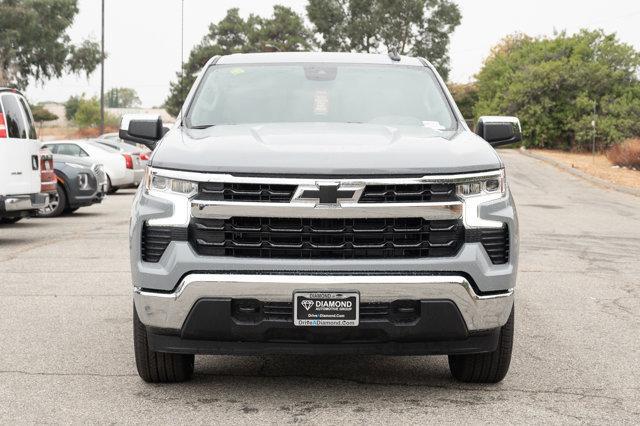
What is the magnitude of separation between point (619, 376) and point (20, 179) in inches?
365

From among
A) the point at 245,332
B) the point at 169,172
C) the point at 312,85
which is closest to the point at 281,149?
the point at 169,172

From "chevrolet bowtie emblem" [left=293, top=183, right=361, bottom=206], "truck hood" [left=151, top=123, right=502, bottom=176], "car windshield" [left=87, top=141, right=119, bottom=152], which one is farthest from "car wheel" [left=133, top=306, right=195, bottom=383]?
"car windshield" [left=87, top=141, right=119, bottom=152]

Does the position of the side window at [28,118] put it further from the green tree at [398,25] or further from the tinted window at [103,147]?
the green tree at [398,25]

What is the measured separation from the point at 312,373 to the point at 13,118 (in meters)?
8.69

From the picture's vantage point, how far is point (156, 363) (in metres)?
5.88

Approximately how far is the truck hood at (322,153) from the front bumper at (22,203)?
7.80 m

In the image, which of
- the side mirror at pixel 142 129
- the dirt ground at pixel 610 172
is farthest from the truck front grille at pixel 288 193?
the dirt ground at pixel 610 172

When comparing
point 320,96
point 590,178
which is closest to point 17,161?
point 320,96

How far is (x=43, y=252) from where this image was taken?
44.0 ft

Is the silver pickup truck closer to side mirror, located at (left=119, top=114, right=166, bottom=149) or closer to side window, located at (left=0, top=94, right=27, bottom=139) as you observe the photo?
side mirror, located at (left=119, top=114, right=166, bottom=149)

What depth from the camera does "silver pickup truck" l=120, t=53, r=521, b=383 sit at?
17.2ft

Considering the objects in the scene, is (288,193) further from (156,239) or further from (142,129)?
(142,129)

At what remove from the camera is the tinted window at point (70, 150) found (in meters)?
25.4

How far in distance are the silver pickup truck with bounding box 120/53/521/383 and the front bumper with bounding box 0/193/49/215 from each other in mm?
8124
